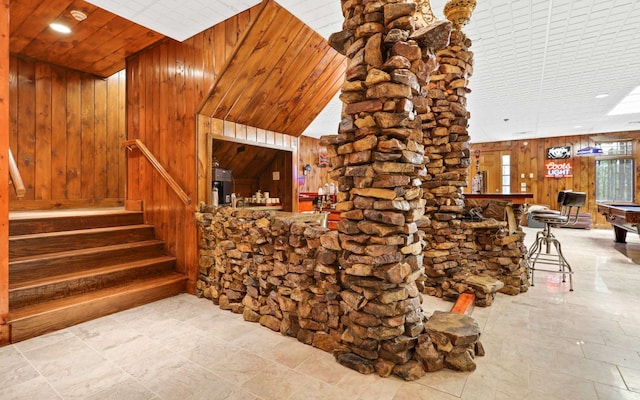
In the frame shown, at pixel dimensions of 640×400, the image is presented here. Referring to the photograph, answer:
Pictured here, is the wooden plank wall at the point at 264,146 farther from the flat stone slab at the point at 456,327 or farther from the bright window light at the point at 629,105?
the bright window light at the point at 629,105

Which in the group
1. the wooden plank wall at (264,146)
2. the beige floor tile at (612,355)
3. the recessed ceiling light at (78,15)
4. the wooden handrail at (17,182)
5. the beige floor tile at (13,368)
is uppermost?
the recessed ceiling light at (78,15)

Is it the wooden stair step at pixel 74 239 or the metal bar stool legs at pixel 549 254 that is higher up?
the wooden stair step at pixel 74 239

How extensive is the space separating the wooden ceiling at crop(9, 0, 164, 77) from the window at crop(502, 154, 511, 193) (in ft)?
37.1

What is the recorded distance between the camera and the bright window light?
6.16 metres

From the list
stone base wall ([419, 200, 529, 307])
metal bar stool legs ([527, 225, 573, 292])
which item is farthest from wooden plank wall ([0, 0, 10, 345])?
metal bar stool legs ([527, 225, 573, 292])

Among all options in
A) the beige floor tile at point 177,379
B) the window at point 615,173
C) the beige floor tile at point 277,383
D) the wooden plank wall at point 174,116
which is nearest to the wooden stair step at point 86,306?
the wooden plank wall at point 174,116

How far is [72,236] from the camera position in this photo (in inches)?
135

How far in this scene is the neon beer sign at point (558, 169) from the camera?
10.1 meters

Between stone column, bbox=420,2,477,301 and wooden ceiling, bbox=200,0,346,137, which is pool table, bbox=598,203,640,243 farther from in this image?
wooden ceiling, bbox=200,0,346,137

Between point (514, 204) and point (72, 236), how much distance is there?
532 centimetres

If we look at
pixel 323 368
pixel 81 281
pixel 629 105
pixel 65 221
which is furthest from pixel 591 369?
pixel 629 105

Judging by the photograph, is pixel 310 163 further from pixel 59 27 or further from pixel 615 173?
pixel 615 173

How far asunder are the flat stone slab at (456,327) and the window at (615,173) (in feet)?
35.9

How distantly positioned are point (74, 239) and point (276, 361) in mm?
2841
